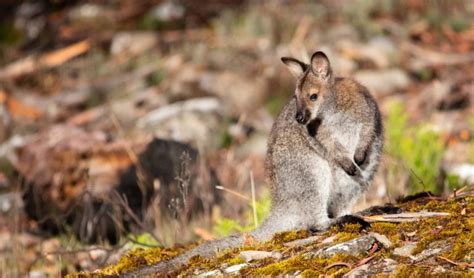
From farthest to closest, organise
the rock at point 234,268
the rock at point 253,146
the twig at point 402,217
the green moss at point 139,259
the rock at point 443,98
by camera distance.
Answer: the rock at point 253,146, the rock at point 443,98, the green moss at point 139,259, the twig at point 402,217, the rock at point 234,268

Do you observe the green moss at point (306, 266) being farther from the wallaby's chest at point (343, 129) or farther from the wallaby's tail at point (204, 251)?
the wallaby's chest at point (343, 129)

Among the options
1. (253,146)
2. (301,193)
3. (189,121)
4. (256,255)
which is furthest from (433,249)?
(189,121)

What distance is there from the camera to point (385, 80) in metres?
14.8

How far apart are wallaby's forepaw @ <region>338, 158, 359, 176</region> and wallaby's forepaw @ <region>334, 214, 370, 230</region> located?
0.59 m

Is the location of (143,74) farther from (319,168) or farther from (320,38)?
(319,168)

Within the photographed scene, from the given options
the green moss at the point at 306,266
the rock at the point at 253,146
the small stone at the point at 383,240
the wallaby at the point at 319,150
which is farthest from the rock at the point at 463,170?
the green moss at the point at 306,266

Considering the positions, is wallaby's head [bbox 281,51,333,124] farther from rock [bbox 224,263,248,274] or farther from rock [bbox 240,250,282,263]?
rock [bbox 224,263,248,274]

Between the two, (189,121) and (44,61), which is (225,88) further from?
(44,61)

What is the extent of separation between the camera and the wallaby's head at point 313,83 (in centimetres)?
599

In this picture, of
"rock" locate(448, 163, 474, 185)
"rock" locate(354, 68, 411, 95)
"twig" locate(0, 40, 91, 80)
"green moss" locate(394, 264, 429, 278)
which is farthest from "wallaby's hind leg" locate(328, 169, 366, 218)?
"twig" locate(0, 40, 91, 80)

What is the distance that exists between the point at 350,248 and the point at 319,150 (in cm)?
142

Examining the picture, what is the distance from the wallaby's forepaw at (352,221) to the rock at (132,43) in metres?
12.8

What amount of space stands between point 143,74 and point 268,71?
2.75m

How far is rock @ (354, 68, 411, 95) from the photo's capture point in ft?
48.0
